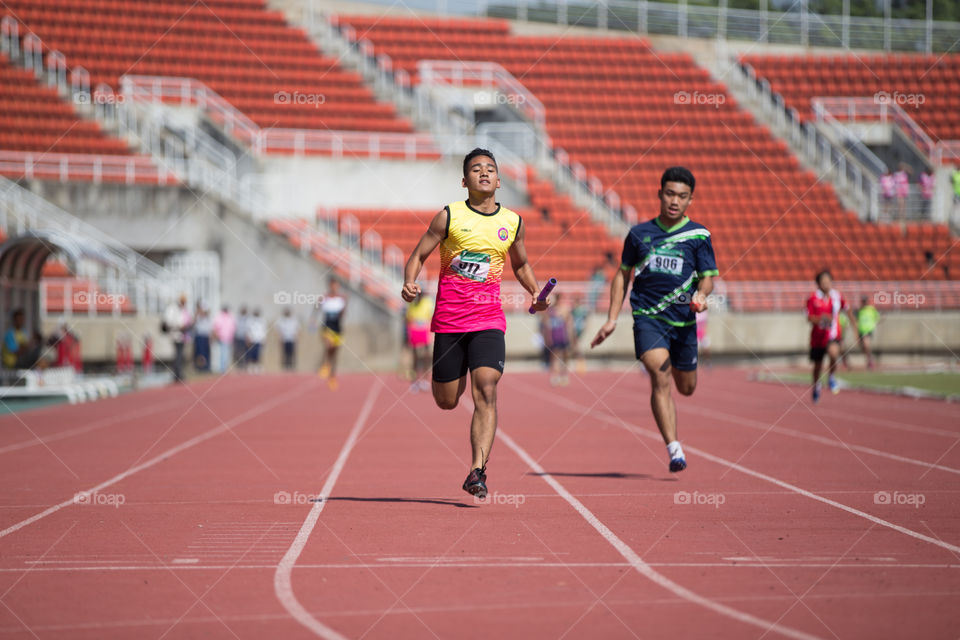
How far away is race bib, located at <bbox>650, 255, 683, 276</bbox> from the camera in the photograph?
32.8 feet

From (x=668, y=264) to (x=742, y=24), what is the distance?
131ft

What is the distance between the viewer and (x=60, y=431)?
15.4 meters

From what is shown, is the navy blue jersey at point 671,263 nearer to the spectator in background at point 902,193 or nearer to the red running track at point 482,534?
the red running track at point 482,534

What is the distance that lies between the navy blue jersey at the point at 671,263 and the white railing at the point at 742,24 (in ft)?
126

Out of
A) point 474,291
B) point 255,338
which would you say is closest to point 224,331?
point 255,338

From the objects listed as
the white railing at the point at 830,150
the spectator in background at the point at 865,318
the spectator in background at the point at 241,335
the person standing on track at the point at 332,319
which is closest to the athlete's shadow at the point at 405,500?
the person standing on track at the point at 332,319

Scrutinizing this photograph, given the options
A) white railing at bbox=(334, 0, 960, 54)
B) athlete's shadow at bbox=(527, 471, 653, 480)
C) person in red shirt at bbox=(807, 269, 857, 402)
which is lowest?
athlete's shadow at bbox=(527, 471, 653, 480)

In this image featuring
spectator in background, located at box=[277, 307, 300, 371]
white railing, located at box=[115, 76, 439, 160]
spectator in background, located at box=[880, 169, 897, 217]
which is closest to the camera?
spectator in background, located at box=[277, 307, 300, 371]

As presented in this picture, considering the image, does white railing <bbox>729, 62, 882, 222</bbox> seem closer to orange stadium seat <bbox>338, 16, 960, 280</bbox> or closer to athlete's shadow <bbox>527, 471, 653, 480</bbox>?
orange stadium seat <bbox>338, 16, 960, 280</bbox>

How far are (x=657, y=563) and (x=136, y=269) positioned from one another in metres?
26.0

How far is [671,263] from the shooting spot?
10000 millimetres

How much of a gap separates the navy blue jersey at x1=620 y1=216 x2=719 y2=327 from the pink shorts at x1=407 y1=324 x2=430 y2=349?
14035 mm

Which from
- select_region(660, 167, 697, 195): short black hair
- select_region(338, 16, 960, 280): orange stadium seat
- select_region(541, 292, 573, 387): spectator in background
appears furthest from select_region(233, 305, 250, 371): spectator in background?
select_region(660, 167, 697, 195): short black hair

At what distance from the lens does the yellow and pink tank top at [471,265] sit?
27.8 ft
